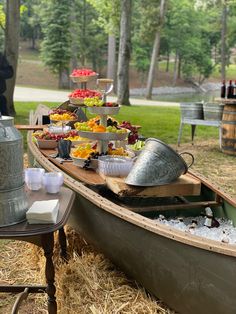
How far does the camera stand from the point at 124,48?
19688 millimetres

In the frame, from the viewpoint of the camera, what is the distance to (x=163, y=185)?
370 cm

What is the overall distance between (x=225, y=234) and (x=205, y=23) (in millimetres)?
52881

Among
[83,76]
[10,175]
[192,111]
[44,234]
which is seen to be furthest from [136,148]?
[192,111]

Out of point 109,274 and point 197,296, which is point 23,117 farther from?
point 197,296

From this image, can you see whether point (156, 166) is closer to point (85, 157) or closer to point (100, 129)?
point (100, 129)

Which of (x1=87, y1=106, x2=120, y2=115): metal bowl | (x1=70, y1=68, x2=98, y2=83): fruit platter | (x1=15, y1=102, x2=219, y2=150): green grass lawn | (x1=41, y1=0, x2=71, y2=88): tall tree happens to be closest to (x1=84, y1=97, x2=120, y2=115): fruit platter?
(x1=87, y1=106, x2=120, y2=115): metal bowl

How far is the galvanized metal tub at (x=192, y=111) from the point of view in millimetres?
10289

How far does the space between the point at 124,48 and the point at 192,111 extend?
1009 centimetres

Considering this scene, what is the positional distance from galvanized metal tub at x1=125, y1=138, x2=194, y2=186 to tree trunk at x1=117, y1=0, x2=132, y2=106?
16.5m

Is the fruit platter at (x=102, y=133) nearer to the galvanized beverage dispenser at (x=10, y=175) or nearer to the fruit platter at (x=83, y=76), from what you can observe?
the galvanized beverage dispenser at (x=10, y=175)

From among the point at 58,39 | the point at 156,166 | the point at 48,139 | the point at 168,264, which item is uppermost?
the point at 58,39

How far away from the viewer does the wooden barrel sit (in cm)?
932

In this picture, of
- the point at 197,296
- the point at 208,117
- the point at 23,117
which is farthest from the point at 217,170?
the point at 23,117

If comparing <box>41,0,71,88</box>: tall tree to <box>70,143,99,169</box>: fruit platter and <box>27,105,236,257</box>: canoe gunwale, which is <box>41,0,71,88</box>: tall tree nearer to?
<box>70,143,99,169</box>: fruit platter
